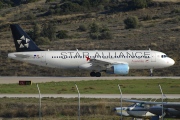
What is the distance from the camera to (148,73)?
6856cm

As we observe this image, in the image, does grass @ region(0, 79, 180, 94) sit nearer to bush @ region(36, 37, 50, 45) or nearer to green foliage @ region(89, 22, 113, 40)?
bush @ region(36, 37, 50, 45)

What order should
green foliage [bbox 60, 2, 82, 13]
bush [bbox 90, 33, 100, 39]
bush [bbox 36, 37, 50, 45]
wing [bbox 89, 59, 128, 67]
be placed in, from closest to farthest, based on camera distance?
wing [bbox 89, 59, 128, 67], bush [bbox 36, 37, 50, 45], bush [bbox 90, 33, 100, 39], green foliage [bbox 60, 2, 82, 13]

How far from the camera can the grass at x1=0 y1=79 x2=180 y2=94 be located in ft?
155

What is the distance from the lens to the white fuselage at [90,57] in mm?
62875

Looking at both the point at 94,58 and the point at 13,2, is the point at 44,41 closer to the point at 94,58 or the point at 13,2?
the point at 94,58

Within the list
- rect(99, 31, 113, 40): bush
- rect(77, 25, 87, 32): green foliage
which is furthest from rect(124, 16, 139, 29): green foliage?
rect(99, 31, 113, 40): bush

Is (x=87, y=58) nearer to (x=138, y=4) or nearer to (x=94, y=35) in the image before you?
(x=94, y=35)

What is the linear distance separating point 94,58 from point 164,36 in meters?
31.9

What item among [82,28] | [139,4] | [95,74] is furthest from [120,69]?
[139,4]

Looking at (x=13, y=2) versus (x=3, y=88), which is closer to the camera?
(x=3, y=88)

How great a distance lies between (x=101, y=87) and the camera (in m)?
50.1

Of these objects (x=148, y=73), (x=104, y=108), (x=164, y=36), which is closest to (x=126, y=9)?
(x=164, y=36)

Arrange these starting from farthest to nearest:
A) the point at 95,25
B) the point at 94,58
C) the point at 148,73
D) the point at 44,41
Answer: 1. the point at 95,25
2. the point at 44,41
3. the point at 148,73
4. the point at 94,58

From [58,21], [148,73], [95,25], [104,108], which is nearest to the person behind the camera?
[104,108]
